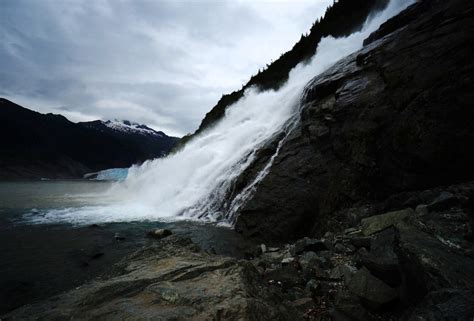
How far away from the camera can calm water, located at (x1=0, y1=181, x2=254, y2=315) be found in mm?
5500

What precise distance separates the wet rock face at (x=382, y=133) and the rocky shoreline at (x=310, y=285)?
1.99 m

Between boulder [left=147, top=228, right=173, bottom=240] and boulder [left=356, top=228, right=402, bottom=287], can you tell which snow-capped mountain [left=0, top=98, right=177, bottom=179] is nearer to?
boulder [left=147, top=228, right=173, bottom=240]

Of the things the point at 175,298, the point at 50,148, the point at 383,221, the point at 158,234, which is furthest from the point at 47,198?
the point at 50,148

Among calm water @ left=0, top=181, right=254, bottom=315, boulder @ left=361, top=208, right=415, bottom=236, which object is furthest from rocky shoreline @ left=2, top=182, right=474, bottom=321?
calm water @ left=0, top=181, right=254, bottom=315

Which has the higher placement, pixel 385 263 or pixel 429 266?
pixel 429 266

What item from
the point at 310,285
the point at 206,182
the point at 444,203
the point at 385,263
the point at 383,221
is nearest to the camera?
the point at 385,263

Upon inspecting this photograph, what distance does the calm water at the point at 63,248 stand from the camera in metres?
5.50

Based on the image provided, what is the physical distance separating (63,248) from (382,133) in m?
11.1

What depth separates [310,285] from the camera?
4270mm

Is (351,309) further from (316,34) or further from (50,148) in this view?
(50,148)

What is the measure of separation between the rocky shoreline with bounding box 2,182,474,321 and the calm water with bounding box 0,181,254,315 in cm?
243

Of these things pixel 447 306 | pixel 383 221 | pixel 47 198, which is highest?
pixel 47 198

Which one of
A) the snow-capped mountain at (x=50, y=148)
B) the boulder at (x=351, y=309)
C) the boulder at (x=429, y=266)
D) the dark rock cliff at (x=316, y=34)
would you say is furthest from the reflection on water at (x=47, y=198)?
the snow-capped mountain at (x=50, y=148)

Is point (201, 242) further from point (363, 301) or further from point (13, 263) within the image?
point (363, 301)
